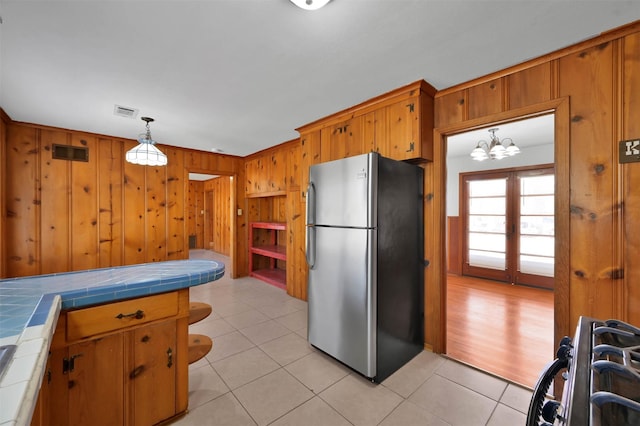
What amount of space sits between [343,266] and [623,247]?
182 cm

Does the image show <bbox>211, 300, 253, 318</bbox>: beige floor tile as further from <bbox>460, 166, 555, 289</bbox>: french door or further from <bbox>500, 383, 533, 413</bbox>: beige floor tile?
<bbox>460, 166, 555, 289</bbox>: french door

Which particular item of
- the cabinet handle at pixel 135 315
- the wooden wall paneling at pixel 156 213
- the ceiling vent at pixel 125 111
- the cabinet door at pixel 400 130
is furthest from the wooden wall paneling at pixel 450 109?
the wooden wall paneling at pixel 156 213

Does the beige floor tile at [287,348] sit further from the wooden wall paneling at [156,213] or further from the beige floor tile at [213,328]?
the wooden wall paneling at [156,213]

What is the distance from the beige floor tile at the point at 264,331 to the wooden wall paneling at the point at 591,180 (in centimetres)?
253

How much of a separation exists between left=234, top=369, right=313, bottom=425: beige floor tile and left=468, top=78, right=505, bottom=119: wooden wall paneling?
2.65 metres

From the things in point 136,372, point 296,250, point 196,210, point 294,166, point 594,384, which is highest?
point 294,166

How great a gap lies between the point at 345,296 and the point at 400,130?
161cm

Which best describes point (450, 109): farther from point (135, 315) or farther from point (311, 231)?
point (135, 315)

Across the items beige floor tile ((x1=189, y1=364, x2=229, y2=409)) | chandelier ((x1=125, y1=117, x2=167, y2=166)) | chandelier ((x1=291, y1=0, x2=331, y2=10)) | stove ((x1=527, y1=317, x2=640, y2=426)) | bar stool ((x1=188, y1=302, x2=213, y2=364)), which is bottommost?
beige floor tile ((x1=189, y1=364, x2=229, y2=409))

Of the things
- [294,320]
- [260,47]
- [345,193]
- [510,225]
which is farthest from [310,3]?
[510,225]

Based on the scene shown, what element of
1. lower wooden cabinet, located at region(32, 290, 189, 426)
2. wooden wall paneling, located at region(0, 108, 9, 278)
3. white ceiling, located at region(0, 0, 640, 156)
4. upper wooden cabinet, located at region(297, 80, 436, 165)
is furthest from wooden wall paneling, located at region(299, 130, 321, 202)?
wooden wall paneling, located at region(0, 108, 9, 278)

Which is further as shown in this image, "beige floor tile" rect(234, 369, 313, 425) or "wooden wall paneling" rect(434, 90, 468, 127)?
"wooden wall paneling" rect(434, 90, 468, 127)

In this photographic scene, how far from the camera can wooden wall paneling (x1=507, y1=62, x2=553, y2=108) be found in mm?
1879

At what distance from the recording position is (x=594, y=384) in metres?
0.66
